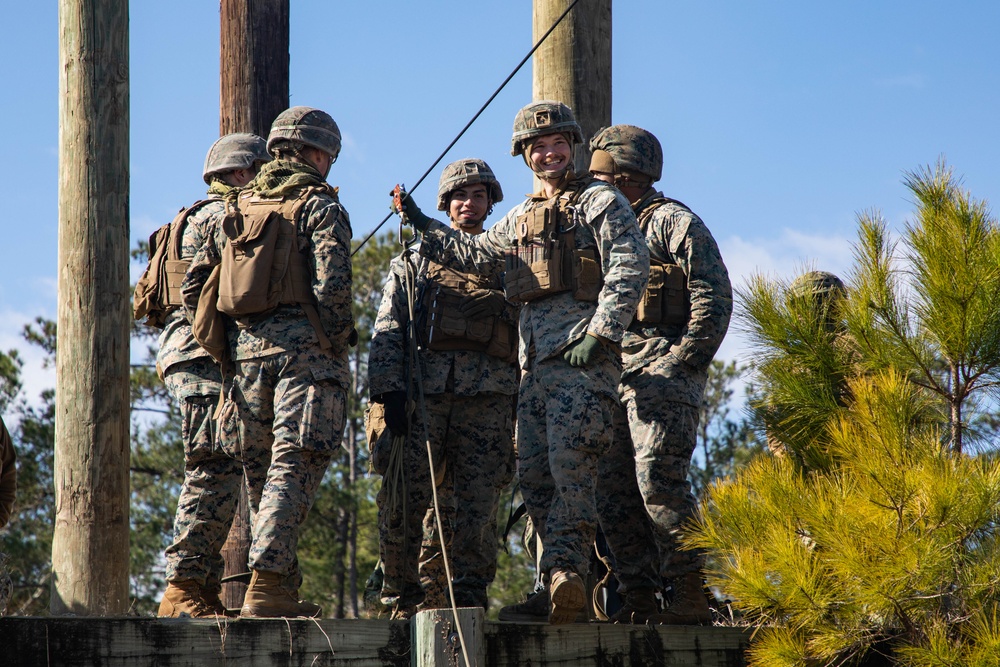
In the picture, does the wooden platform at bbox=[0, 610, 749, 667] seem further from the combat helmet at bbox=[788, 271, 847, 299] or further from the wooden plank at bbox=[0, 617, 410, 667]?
the combat helmet at bbox=[788, 271, 847, 299]

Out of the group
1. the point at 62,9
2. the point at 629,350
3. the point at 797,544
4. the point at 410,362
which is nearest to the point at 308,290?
the point at 410,362

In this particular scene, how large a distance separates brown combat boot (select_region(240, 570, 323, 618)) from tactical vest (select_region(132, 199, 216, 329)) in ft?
5.65

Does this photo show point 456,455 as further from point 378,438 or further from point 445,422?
point 378,438

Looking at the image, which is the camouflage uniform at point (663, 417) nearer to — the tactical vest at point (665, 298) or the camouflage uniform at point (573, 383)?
the tactical vest at point (665, 298)

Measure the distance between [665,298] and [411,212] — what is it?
1.38 metres

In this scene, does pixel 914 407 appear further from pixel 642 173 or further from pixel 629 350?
pixel 642 173

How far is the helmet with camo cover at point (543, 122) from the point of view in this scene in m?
6.12

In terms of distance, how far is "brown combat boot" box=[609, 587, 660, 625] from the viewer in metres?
6.30

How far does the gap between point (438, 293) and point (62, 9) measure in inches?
113

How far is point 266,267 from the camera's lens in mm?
5734

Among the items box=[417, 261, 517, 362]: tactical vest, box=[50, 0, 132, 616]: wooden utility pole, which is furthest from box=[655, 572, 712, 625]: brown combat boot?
box=[50, 0, 132, 616]: wooden utility pole

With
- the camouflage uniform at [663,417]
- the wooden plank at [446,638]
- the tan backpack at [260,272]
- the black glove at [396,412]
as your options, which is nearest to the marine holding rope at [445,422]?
the black glove at [396,412]

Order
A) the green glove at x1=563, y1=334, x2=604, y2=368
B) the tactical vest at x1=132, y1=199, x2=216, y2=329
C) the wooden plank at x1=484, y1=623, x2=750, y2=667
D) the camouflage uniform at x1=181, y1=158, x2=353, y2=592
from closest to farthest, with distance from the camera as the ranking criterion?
the wooden plank at x1=484, y1=623, x2=750, y2=667 → the camouflage uniform at x1=181, y1=158, x2=353, y2=592 → the green glove at x1=563, y1=334, x2=604, y2=368 → the tactical vest at x1=132, y1=199, x2=216, y2=329

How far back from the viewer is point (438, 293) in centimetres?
670
